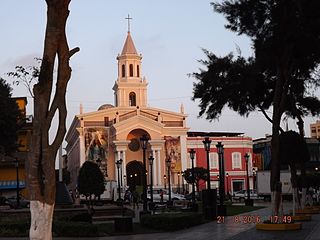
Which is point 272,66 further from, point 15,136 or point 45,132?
point 15,136

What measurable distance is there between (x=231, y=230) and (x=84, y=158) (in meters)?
66.2

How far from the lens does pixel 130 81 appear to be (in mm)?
102062

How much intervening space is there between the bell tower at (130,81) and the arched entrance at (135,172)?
15720 millimetres

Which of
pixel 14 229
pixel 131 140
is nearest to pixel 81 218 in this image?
pixel 14 229

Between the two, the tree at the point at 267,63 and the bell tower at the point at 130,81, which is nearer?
the tree at the point at 267,63

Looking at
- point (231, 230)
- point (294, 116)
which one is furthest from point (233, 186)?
point (231, 230)

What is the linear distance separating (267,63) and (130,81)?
270 ft

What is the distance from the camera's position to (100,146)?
3440 inches

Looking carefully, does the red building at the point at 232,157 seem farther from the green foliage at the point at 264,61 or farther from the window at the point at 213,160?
the green foliage at the point at 264,61

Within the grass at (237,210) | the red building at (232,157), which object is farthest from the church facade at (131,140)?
the grass at (237,210)

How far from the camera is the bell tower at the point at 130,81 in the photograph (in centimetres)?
10169

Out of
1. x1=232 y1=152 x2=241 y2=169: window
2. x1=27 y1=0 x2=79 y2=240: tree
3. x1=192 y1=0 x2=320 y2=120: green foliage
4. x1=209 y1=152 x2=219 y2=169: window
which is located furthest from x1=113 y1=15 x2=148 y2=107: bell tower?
x1=27 y1=0 x2=79 y2=240: tree

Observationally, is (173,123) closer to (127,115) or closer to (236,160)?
(127,115)

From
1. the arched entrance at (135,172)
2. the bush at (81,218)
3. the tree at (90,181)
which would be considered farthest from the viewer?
the arched entrance at (135,172)
